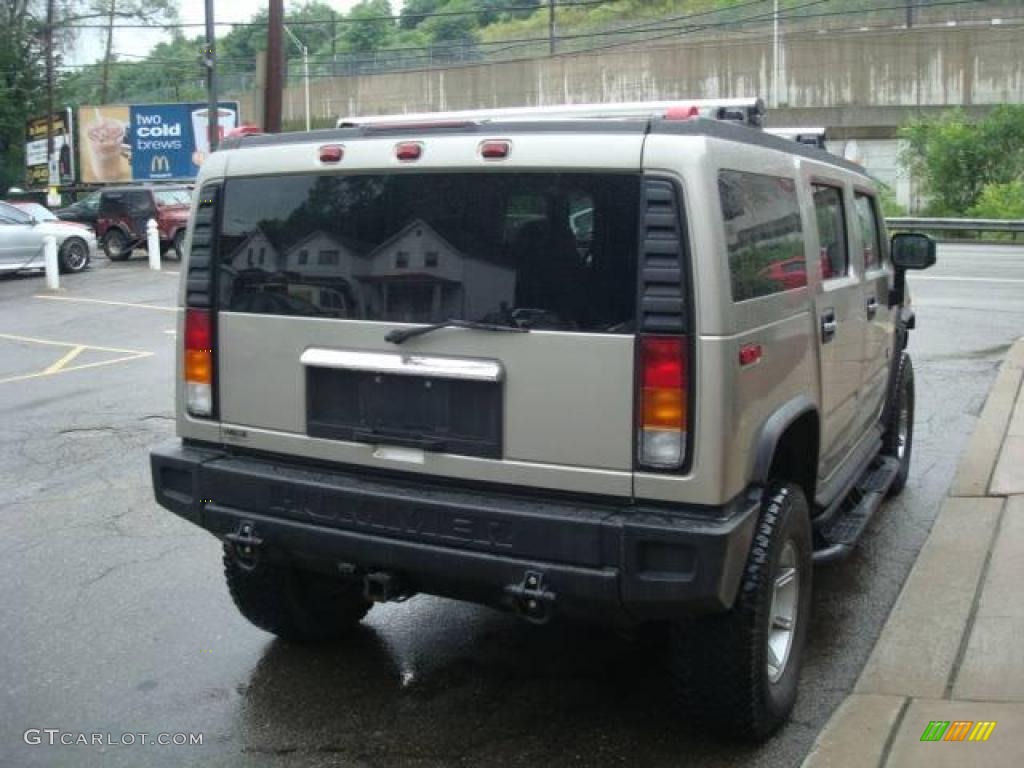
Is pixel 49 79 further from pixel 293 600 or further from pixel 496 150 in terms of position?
pixel 496 150

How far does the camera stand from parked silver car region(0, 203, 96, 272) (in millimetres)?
21656

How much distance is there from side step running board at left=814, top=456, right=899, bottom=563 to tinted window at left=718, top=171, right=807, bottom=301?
114 centimetres

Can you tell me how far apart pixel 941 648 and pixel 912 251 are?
238 cm

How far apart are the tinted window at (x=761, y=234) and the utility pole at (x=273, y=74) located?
733 inches

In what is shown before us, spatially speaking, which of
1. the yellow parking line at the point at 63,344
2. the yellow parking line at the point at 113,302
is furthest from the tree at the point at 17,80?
the yellow parking line at the point at 63,344

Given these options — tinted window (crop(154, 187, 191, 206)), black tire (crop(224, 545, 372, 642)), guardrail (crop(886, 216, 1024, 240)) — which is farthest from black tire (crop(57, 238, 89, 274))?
black tire (crop(224, 545, 372, 642))

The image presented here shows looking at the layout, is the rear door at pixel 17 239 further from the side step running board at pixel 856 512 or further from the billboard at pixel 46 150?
the billboard at pixel 46 150

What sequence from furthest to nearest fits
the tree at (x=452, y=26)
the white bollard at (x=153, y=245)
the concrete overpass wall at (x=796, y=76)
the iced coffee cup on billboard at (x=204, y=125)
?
1. the tree at (x=452, y=26)
2. the concrete overpass wall at (x=796, y=76)
3. the iced coffee cup on billboard at (x=204, y=125)
4. the white bollard at (x=153, y=245)

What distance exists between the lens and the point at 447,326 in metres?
3.47

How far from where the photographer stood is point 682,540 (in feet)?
10.3

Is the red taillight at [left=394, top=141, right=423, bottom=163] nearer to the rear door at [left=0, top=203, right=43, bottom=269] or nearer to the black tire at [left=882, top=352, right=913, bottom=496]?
the black tire at [left=882, top=352, right=913, bottom=496]

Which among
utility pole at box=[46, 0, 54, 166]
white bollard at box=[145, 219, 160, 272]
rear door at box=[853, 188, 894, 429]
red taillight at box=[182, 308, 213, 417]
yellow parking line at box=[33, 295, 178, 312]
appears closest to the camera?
red taillight at box=[182, 308, 213, 417]

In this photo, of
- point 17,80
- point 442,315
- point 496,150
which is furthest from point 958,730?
point 17,80

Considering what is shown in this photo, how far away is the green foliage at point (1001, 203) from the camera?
92.5ft
